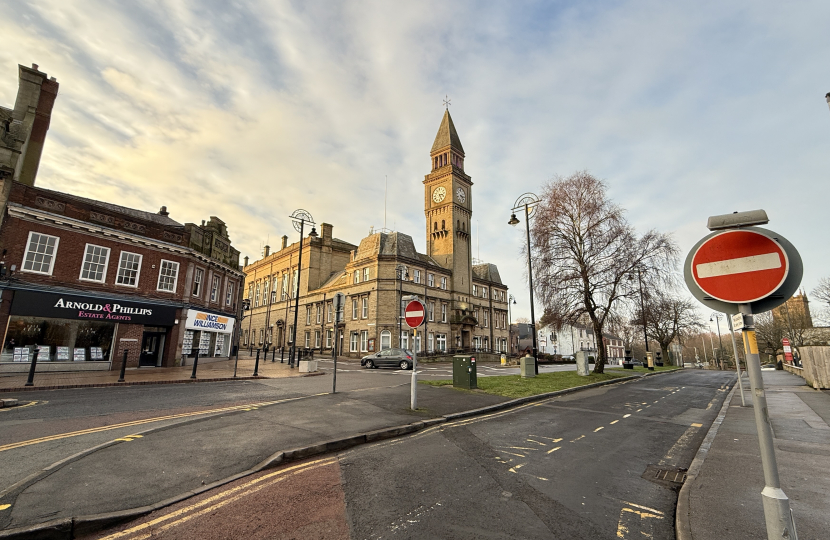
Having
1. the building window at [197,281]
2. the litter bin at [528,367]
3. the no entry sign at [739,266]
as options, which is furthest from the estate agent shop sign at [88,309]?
the no entry sign at [739,266]

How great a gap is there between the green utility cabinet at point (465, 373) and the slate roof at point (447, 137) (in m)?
43.9

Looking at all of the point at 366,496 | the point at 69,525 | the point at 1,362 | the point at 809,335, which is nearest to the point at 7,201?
the point at 1,362

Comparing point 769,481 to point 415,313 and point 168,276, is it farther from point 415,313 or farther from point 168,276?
point 168,276

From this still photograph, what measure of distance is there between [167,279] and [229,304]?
8.82 meters

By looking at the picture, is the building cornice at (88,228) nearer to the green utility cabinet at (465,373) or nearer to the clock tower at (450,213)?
the green utility cabinet at (465,373)

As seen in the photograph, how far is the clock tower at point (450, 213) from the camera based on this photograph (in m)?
49.6

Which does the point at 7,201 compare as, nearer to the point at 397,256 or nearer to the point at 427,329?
the point at 397,256

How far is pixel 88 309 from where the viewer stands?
60.0 ft

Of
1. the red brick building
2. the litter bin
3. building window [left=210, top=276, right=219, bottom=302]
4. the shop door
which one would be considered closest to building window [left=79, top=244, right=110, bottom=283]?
the red brick building

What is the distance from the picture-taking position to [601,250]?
2297 centimetres

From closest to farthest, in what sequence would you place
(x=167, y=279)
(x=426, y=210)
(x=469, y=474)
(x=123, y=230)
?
(x=469, y=474), (x=123, y=230), (x=167, y=279), (x=426, y=210)

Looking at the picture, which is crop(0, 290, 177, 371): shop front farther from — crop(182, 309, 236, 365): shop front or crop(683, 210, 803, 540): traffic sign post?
crop(683, 210, 803, 540): traffic sign post

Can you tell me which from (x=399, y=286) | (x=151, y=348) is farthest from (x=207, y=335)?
(x=399, y=286)

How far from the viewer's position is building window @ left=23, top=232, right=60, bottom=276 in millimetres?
17234
